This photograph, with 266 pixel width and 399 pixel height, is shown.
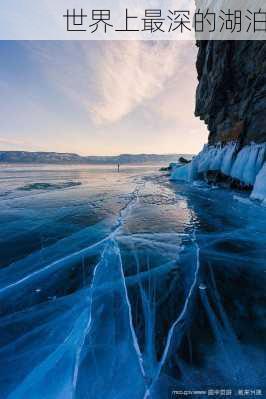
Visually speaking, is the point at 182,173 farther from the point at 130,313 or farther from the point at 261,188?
the point at 130,313

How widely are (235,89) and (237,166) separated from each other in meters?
5.83

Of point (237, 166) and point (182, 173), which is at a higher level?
point (237, 166)

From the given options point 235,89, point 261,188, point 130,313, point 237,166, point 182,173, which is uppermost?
point 235,89

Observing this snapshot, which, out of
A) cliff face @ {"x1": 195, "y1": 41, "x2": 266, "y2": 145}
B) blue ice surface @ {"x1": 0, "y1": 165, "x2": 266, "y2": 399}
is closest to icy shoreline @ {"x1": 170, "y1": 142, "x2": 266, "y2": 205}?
cliff face @ {"x1": 195, "y1": 41, "x2": 266, "y2": 145}

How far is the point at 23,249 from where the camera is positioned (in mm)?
4262

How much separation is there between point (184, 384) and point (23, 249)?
13.0 ft

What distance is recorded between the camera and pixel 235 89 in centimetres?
1295

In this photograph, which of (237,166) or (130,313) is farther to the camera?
(237,166)

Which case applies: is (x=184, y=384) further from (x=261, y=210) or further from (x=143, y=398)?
(x=261, y=210)

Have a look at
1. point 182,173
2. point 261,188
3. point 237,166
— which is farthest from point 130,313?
point 182,173

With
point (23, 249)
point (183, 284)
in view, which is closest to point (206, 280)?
point (183, 284)

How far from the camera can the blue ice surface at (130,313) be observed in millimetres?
1703

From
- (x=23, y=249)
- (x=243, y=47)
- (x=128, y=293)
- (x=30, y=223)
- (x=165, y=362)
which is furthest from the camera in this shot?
(x=243, y=47)

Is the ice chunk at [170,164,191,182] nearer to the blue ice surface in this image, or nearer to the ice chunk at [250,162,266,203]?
the ice chunk at [250,162,266,203]
